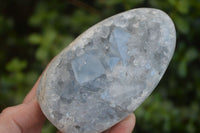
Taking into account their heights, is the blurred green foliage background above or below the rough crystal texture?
below

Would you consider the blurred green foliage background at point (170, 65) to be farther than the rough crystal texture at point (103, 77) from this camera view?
Yes

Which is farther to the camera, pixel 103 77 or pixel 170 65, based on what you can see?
pixel 170 65

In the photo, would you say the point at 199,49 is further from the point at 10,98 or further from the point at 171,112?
the point at 10,98

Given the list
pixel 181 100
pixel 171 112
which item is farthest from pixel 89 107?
pixel 181 100

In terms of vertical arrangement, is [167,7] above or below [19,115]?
above

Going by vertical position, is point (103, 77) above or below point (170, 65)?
above
